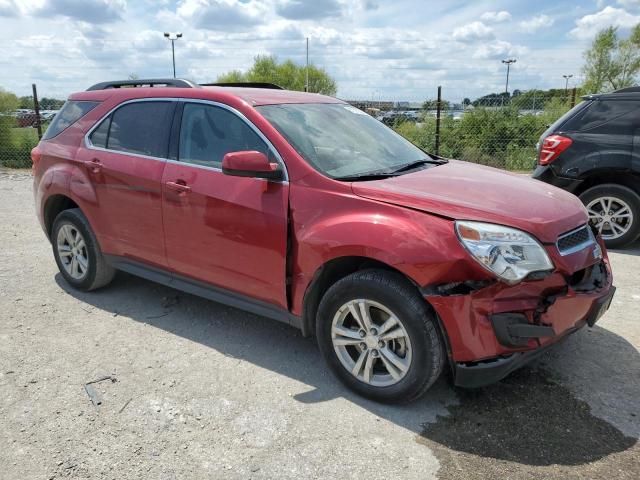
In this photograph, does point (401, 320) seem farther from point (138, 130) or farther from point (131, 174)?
point (138, 130)

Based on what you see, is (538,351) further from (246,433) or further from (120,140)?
(120,140)

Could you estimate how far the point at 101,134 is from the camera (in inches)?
181

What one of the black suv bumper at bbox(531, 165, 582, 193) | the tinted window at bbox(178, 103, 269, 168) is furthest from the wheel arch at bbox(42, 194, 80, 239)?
the black suv bumper at bbox(531, 165, 582, 193)

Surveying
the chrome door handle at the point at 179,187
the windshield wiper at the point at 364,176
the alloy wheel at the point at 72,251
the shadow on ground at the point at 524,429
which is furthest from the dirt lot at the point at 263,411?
the windshield wiper at the point at 364,176

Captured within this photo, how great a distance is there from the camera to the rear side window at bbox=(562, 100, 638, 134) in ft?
20.4

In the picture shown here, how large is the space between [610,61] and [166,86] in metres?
33.7

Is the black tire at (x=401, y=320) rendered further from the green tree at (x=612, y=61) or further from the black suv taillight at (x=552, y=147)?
the green tree at (x=612, y=61)

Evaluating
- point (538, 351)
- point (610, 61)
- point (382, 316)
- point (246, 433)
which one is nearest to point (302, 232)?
point (382, 316)

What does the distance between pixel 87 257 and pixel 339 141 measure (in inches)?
100

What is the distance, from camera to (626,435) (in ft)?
9.45

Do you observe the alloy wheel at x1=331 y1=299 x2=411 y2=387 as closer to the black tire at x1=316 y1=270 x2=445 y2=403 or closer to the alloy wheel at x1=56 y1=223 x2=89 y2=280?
the black tire at x1=316 y1=270 x2=445 y2=403

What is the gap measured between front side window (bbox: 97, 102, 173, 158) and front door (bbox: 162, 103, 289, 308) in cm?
20

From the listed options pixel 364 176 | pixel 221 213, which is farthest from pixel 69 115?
pixel 364 176

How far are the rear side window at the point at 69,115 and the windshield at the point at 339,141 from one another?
1983mm
